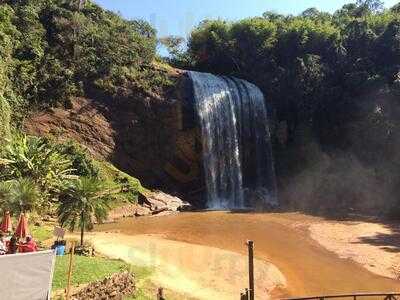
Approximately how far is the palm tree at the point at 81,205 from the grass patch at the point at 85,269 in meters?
2.76

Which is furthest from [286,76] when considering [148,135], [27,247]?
[27,247]

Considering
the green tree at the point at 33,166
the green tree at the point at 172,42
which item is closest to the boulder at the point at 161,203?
the green tree at the point at 33,166

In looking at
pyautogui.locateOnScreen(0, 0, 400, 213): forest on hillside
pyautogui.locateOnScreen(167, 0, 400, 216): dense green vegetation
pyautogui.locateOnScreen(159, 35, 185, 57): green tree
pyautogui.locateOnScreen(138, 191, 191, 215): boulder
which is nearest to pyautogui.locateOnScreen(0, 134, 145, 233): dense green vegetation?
pyautogui.locateOnScreen(138, 191, 191, 215): boulder

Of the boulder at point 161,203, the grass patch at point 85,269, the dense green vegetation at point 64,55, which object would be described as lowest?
the grass patch at point 85,269

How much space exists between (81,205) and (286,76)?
128 ft

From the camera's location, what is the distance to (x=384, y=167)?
4644 centimetres

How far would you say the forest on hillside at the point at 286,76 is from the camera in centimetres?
4306

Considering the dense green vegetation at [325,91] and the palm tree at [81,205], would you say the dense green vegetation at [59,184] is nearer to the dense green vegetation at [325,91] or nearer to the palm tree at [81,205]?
the palm tree at [81,205]

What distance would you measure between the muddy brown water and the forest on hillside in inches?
386

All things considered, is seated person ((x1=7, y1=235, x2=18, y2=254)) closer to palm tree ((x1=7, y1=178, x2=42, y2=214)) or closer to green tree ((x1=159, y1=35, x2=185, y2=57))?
palm tree ((x1=7, y1=178, x2=42, y2=214))

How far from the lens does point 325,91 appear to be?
54.8 metres

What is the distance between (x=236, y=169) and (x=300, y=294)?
27640mm

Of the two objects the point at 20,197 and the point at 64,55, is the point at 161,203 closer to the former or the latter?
the point at 64,55

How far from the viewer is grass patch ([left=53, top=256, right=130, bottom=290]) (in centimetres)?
1688
